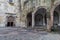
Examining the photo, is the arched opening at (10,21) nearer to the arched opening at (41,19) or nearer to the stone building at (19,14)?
the stone building at (19,14)

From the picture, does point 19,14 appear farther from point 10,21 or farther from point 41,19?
point 41,19

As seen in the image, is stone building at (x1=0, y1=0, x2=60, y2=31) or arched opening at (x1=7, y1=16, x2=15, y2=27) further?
arched opening at (x1=7, y1=16, x2=15, y2=27)

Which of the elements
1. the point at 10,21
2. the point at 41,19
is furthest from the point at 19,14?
the point at 41,19

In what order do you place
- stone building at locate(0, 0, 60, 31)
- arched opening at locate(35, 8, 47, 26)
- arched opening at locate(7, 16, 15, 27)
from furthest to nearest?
1. arched opening at locate(35, 8, 47, 26)
2. arched opening at locate(7, 16, 15, 27)
3. stone building at locate(0, 0, 60, 31)

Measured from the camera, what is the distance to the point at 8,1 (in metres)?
21.1

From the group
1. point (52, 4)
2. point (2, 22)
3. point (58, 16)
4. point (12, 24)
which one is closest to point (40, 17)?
point (58, 16)

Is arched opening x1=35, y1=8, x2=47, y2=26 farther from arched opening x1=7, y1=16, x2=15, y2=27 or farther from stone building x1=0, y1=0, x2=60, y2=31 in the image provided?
arched opening x1=7, y1=16, x2=15, y2=27

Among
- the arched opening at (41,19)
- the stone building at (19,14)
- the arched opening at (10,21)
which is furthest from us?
the arched opening at (41,19)

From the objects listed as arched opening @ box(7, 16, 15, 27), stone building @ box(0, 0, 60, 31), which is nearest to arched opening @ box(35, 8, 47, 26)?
stone building @ box(0, 0, 60, 31)

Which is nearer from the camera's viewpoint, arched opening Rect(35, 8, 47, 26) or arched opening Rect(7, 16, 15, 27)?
arched opening Rect(7, 16, 15, 27)

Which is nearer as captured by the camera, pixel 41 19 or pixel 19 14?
pixel 19 14

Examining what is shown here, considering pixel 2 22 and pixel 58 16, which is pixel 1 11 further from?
pixel 58 16

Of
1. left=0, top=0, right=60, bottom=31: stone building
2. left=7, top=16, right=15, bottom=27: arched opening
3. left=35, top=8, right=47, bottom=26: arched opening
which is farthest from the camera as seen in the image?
left=35, top=8, right=47, bottom=26: arched opening

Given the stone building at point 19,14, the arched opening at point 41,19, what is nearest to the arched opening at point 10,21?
the stone building at point 19,14
